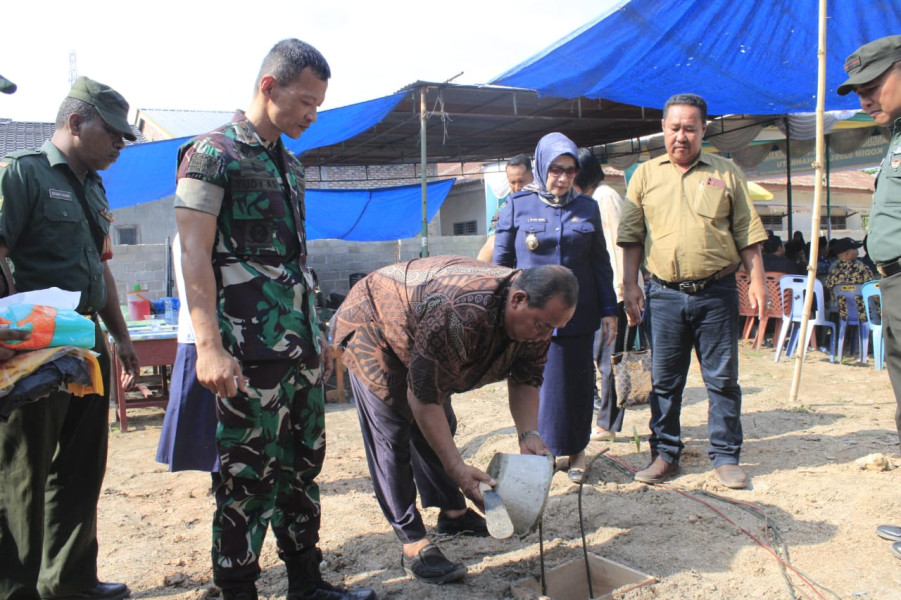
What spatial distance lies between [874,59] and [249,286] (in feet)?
8.53

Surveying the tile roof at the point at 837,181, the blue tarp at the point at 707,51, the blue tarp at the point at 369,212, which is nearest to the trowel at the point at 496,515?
the blue tarp at the point at 707,51

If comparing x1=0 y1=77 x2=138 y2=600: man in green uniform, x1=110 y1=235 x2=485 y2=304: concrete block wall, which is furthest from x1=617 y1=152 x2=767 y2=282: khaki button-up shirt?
x1=110 y1=235 x2=485 y2=304: concrete block wall

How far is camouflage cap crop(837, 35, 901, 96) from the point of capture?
2.66m

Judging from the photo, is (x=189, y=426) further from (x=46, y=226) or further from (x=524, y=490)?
(x=524, y=490)

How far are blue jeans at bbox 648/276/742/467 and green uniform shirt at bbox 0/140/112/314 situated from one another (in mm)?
2741

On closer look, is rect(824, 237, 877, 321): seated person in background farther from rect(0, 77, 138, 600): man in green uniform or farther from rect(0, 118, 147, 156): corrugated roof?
rect(0, 118, 147, 156): corrugated roof

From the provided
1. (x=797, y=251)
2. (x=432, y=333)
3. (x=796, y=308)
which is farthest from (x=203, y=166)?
(x=797, y=251)

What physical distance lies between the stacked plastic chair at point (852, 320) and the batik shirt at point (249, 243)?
7021mm

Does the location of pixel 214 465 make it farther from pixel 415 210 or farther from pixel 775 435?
pixel 415 210

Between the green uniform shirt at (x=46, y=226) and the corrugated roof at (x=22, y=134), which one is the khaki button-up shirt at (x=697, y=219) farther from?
the corrugated roof at (x=22, y=134)

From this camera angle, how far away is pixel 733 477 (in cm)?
356

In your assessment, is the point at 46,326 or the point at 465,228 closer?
the point at 46,326

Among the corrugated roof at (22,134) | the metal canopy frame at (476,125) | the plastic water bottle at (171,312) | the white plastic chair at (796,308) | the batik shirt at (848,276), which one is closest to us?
the plastic water bottle at (171,312)

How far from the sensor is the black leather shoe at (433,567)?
262cm
